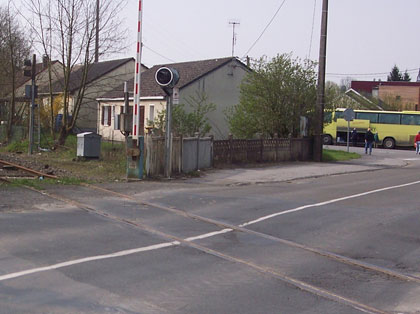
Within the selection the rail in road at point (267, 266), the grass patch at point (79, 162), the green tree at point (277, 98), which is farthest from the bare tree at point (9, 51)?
the rail in road at point (267, 266)

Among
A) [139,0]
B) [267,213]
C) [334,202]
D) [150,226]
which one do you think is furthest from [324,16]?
[150,226]

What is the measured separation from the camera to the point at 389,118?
161 feet

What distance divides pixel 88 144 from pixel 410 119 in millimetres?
34814

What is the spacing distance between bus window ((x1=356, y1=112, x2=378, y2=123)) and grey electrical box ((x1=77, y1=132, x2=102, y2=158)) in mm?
33656

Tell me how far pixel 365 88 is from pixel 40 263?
8909 cm

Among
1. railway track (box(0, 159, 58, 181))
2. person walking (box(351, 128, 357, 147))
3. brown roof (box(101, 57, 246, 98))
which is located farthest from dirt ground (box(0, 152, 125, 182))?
person walking (box(351, 128, 357, 147))

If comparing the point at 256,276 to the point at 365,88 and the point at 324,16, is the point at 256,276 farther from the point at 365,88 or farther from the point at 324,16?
the point at 365,88

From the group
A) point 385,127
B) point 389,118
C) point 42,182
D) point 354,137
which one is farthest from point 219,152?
point 389,118

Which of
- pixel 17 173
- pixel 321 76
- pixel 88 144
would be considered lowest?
pixel 17 173

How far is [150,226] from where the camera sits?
9.45 meters

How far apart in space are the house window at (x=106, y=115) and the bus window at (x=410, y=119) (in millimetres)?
24740

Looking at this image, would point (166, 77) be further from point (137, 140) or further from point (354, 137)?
point (354, 137)

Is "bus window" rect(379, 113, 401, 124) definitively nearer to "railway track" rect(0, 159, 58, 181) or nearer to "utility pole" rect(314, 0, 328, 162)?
"utility pole" rect(314, 0, 328, 162)

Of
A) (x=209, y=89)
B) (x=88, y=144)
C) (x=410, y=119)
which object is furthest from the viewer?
(x=410, y=119)
